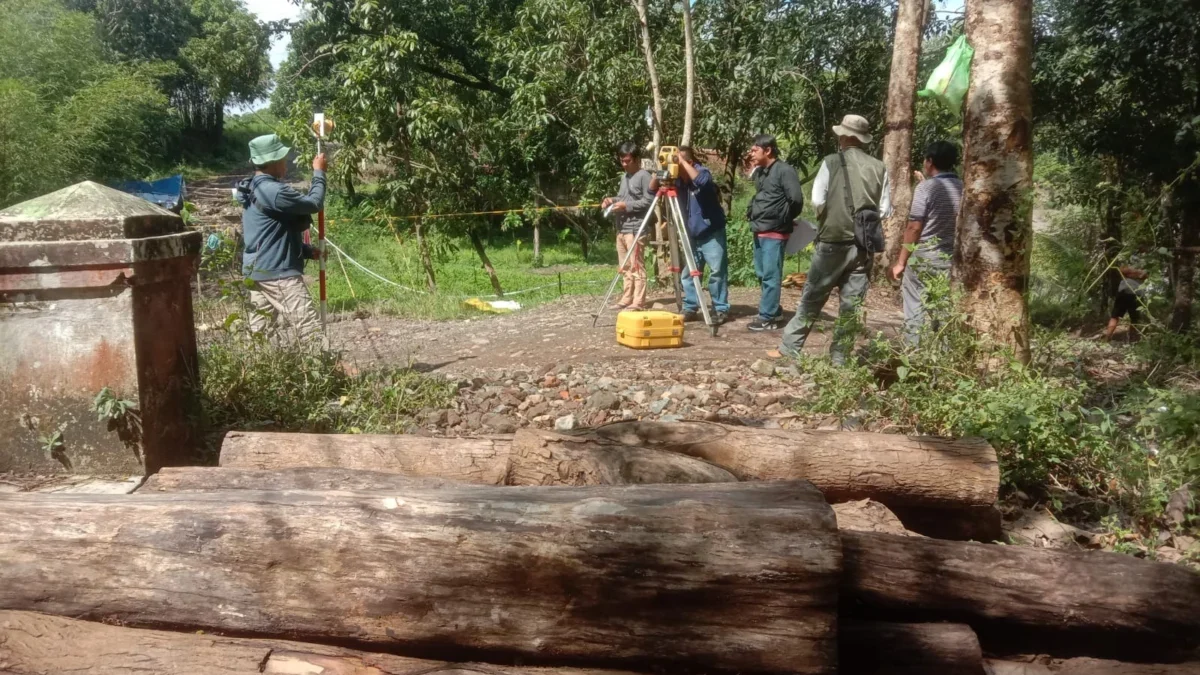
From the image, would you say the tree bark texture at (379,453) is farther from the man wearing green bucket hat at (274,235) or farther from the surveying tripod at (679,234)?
the surveying tripod at (679,234)

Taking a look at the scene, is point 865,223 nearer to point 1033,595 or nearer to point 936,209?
point 936,209

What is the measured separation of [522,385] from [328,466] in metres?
2.49

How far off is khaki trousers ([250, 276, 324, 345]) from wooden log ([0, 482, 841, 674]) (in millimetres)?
3200

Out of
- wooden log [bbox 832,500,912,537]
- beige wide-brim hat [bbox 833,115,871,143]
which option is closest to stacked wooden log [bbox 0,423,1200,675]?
wooden log [bbox 832,500,912,537]

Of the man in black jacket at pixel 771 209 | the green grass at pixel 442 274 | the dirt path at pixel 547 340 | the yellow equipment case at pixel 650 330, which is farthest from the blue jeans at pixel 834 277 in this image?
the green grass at pixel 442 274

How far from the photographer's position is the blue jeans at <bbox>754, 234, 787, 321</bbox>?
7.36 m

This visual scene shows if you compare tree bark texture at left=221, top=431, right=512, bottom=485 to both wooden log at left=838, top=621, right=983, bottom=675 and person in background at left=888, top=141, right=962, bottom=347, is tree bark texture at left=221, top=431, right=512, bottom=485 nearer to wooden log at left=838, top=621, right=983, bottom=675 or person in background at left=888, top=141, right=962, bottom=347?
wooden log at left=838, top=621, right=983, bottom=675

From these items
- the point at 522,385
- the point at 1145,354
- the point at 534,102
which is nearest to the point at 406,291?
the point at 534,102

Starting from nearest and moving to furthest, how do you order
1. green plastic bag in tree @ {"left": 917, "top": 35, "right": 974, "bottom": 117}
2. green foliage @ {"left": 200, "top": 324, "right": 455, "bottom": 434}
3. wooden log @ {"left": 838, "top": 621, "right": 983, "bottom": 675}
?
wooden log @ {"left": 838, "top": 621, "right": 983, "bottom": 675} → green foliage @ {"left": 200, "top": 324, "right": 455, "bottom": 434} → green plastic bag in tree @ {"left": 917, "top": 35, "right": 974, "bottom": 117}

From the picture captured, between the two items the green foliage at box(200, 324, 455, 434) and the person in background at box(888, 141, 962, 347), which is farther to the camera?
the person in background at box(888, 141, 962, 347)

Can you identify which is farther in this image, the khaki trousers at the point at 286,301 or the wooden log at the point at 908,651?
the khaki trousers at the point at 286,301

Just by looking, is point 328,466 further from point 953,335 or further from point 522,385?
point 953,335

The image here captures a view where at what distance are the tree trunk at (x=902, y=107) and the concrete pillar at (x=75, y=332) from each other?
307 inches

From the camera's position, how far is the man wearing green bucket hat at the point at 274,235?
561 centimetres
